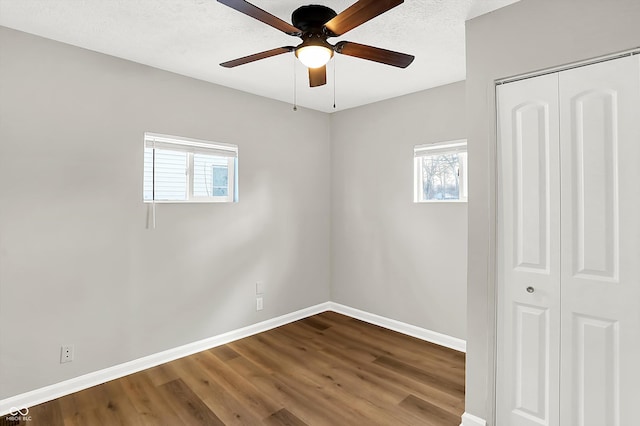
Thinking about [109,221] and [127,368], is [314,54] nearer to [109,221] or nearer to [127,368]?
[109,221]

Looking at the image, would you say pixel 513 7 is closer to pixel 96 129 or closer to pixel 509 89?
pixel 509 89

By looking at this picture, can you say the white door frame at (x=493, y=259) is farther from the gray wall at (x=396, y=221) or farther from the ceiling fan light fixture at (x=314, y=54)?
the gray wall at (x=396, y=221)

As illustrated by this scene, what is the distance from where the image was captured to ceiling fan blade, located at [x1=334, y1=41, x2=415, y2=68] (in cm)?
179

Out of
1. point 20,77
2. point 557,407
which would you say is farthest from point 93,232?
point 557,407

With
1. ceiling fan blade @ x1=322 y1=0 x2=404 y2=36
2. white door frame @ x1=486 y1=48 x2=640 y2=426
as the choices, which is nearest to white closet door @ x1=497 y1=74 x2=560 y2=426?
white door frame @ x1=486 y1=48 x2=640 y2=426

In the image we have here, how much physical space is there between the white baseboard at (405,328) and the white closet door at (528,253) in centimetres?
124

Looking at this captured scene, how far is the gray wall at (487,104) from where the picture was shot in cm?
173

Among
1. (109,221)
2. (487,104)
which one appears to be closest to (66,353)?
(109,221)

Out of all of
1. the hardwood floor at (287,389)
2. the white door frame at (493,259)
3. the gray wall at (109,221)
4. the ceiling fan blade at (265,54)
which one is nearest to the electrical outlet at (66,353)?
the gray wall at (109,221)

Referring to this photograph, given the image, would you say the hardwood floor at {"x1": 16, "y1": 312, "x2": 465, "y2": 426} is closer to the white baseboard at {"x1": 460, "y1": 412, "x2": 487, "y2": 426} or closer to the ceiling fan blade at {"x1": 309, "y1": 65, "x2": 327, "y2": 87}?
the white baseboard at {"x1": 460, "y1": 412, "x2": 487, "y2": 426}

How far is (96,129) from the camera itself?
8.27 feet

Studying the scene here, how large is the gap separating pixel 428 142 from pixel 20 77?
10.8ft

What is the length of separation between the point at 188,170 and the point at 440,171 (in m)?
2.46

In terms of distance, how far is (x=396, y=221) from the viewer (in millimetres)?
3633
